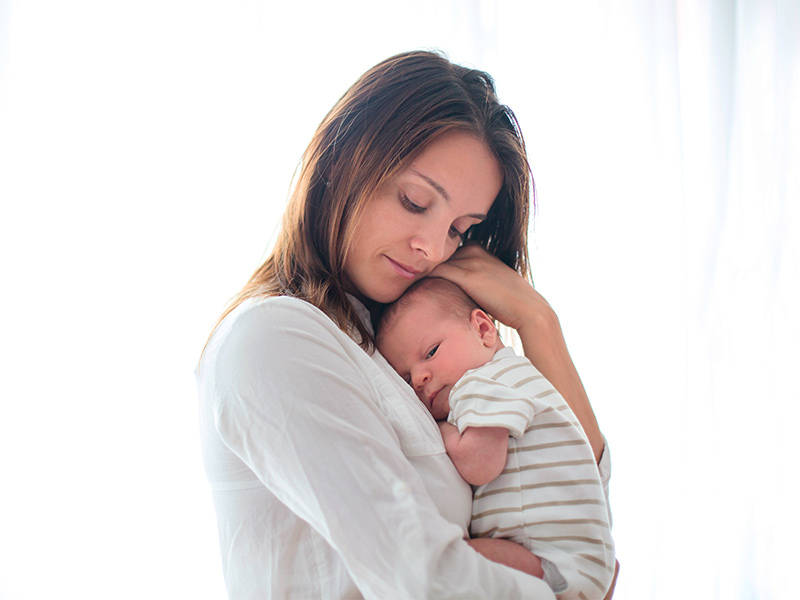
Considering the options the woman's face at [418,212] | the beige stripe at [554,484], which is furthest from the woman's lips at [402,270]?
the beige stripe at [554,484]

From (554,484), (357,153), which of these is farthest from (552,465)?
(357,153)

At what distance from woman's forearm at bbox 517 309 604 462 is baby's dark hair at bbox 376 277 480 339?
0.52ft

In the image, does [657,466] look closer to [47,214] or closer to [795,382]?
[795,382]

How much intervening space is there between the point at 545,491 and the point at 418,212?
→ 577 millimetres

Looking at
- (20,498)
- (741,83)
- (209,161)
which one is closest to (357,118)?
(209,161)

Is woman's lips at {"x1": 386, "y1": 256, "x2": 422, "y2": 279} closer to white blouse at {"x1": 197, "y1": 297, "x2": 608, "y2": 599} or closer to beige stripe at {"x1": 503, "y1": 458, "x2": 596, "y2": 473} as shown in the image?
white blouse at {"x1": 197, "y1": 297, "x2": 608, "y2": 599}

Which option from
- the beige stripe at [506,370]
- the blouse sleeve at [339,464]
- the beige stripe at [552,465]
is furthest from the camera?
the beige stripe at [506,370]

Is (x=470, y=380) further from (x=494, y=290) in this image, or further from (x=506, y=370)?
(x=494, y=290)

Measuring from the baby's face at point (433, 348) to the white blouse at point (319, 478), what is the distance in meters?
0.19

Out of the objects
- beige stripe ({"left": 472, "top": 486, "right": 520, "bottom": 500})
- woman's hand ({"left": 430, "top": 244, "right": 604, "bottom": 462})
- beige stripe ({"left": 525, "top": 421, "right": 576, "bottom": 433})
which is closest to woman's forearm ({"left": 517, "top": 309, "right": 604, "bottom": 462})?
woman's hand ({"left": 430, "top": 244, "right": 604, "bottom": 462})

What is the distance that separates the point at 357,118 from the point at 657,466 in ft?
6.17

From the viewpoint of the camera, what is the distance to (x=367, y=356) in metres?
1.01

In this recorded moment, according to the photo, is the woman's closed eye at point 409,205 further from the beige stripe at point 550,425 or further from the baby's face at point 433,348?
the beige stripe at point 550,425

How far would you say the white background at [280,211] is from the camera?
1684 mm
